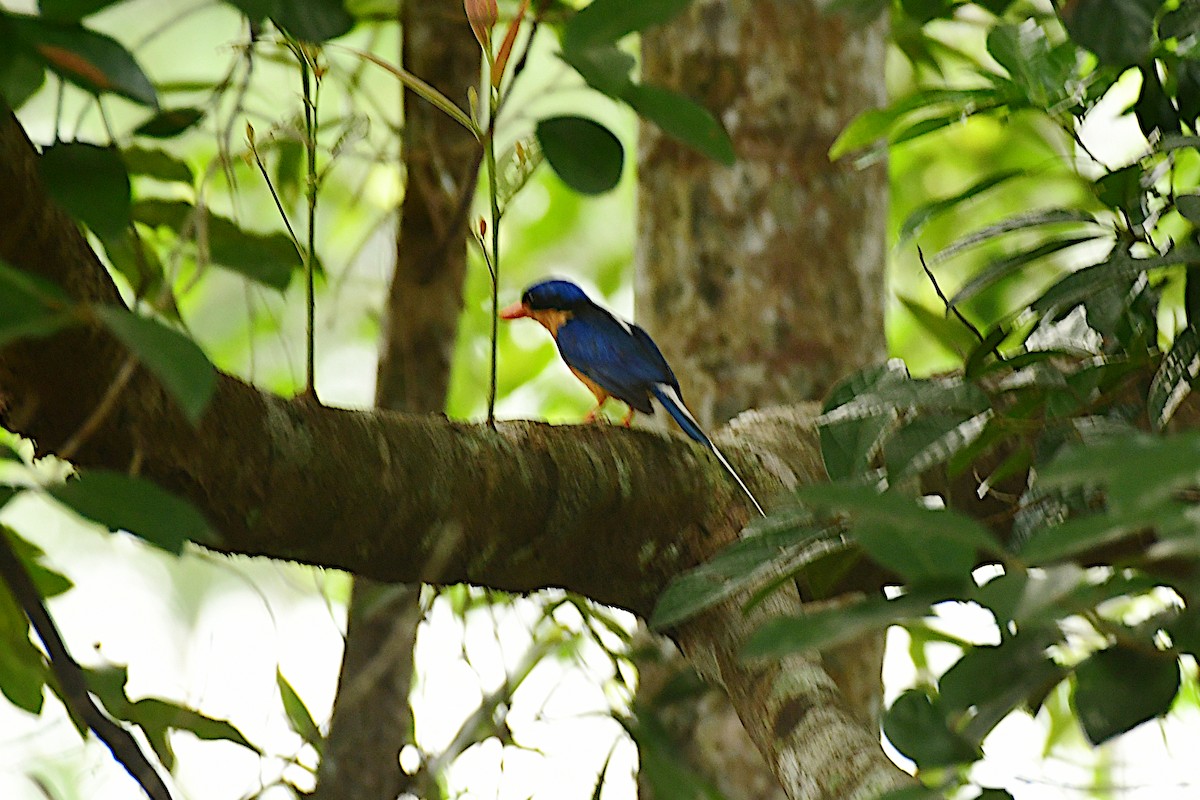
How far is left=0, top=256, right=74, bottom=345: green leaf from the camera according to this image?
56 centimetres

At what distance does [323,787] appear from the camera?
1.62 metres

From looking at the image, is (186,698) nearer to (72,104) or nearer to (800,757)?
(800,757)

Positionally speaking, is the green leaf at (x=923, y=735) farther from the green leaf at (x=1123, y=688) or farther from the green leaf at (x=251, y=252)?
the green leaf at (x=251, y=252)

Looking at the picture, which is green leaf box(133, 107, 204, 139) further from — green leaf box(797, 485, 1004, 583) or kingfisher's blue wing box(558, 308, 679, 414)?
green leaf box(797, 485, 1004, 583)

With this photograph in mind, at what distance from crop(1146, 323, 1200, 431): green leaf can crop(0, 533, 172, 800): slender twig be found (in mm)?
736

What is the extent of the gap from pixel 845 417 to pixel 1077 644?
237 mm

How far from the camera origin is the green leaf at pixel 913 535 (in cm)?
62

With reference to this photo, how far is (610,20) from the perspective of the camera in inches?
33.9

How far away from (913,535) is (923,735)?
0.15 meters

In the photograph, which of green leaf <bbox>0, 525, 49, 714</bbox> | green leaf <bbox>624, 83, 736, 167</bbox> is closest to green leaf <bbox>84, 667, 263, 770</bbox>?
green leaf <bbox>0, 525, 49, 714</bbox>

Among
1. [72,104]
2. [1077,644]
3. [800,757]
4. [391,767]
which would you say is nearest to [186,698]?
[391,767]

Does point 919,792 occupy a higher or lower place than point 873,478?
lower

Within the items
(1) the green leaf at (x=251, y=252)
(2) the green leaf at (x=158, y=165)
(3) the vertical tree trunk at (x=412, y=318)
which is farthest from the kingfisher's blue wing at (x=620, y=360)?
(2) the green leaf at (x=158, y=165)

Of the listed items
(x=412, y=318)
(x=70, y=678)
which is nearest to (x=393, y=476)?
(x=70, y=678)
